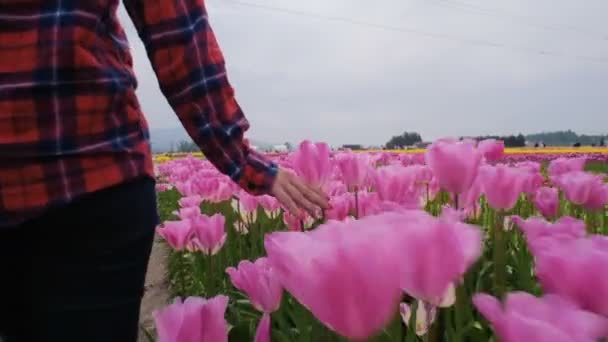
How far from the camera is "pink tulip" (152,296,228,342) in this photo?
719 millimetres

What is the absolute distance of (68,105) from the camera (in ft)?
3.77

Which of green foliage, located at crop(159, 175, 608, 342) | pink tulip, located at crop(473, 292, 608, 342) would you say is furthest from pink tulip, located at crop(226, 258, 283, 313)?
pink tulip, located at crop(473, 292, 608, 342)

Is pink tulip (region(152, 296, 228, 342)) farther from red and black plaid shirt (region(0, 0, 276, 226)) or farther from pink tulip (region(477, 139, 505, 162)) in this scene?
pink tulip (region(477, 139, 505, 162))

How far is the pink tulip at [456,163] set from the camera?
1.33 m

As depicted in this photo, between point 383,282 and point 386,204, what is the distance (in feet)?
2.42

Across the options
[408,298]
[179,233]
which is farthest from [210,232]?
[408,298]

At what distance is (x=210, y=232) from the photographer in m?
2.32

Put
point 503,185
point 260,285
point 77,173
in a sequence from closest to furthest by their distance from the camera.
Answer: point 77,173 → point 260,285 → point 503,185

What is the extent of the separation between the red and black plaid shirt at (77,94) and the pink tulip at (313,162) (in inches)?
13.6

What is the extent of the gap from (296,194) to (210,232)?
1.15 metres

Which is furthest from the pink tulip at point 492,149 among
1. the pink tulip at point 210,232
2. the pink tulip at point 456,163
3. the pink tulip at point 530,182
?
the pink tulip at point 210,232

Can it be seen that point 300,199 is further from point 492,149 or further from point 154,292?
point 154,292

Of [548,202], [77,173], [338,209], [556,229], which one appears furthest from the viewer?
[548,202]

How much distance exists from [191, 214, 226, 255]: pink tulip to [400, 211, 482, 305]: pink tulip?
5.49 feet
